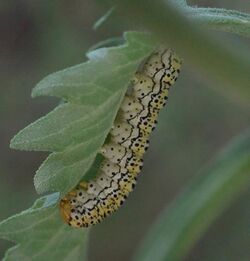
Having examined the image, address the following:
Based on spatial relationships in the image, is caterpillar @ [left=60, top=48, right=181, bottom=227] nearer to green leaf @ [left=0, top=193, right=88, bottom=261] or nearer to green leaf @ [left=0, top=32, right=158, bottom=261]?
green leaf @ [left=0, top=193, right=88, bottom=261]

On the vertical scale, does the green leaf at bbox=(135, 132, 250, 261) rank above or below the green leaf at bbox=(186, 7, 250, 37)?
below

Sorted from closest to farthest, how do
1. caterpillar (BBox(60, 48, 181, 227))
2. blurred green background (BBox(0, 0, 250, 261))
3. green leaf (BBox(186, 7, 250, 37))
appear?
green leaf (BBox(186, 7, 250, 37)) < caterpillar (BBox(60, 48, 181, 227)) < blurred green background (BBox(0, 0, 250, 261))

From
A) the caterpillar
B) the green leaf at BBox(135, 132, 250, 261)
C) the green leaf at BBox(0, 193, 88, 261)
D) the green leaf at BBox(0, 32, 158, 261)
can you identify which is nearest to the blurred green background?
the caterpillar

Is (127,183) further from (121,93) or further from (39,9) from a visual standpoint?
(39,9)

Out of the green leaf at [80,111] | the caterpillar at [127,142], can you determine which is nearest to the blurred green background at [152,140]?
the caterpillar at [127,142]

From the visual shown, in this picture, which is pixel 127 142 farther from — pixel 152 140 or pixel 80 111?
pixel 152 140

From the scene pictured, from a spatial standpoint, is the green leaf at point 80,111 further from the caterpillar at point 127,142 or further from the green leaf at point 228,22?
the caterpillar at point 127,142
